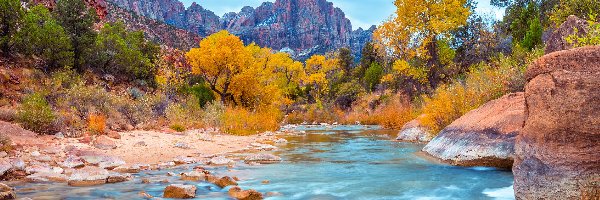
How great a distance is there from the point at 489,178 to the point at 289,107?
136 feet

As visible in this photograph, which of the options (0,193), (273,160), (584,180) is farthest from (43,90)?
(584,180)

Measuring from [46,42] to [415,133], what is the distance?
1600cm

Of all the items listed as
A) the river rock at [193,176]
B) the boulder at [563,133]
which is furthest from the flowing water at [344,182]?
the boulder at [563,133]

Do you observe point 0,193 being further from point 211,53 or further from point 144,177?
point 211,53

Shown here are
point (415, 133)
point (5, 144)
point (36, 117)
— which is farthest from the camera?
point (415, 133)

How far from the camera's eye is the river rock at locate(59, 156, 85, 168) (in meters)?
8.34

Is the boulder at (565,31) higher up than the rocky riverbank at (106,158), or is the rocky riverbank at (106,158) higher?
the boulder at (565,31)

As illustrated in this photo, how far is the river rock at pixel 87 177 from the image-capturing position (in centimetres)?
686

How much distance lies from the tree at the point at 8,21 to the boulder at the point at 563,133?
60.8 ft

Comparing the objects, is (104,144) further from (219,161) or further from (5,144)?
(219,161)

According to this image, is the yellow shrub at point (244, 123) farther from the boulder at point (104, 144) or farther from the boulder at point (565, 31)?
the boulder at point (565, 31)

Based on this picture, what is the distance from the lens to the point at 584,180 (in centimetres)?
487

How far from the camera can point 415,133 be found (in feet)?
54.1

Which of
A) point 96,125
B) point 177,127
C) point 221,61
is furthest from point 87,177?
point 221,61
